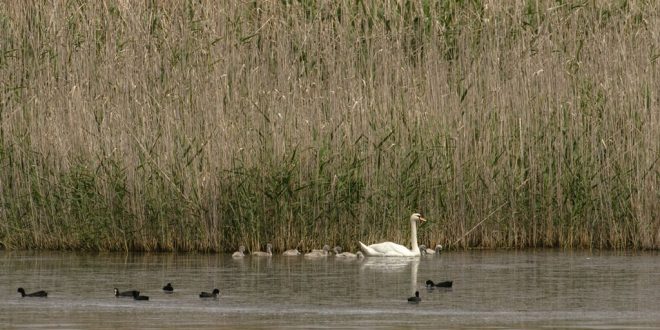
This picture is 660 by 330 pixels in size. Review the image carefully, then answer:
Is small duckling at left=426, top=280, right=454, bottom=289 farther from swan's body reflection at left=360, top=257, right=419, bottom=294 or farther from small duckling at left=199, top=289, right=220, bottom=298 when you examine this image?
small duckling at left=199, top=289, right=220, bottom=298

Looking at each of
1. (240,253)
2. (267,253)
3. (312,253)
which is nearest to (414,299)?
(312,253)

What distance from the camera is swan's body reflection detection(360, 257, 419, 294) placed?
14.4 m

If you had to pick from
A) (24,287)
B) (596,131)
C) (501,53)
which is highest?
(501,53)

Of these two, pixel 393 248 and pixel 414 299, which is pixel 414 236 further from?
pixel 414 299

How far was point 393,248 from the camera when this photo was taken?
15.6 meters

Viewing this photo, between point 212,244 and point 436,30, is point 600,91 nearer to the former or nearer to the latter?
point 436,30

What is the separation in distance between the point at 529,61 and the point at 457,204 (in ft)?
6.72

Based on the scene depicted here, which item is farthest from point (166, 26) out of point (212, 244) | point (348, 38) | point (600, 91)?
point (600, 91)

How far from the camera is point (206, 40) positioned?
58.4 ft

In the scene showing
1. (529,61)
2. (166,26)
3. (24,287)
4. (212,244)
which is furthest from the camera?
(166,26)

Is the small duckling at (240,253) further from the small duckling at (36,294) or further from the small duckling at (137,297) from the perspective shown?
the small duckling at (36,294)

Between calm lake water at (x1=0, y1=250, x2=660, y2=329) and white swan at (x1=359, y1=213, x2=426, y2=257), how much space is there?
0.28 ft

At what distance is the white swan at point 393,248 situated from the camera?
51.1ft

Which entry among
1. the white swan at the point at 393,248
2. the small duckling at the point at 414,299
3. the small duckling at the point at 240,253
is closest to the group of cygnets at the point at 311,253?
the small duckling at the point at 240,253
